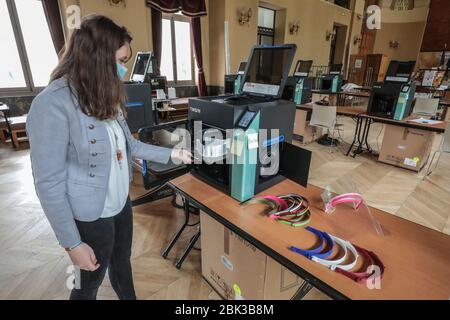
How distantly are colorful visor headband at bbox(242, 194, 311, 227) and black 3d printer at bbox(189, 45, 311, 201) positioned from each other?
8 centimetres

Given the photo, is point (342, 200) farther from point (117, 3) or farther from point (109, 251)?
point (117, 3)

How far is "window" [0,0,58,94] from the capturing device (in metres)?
4.52

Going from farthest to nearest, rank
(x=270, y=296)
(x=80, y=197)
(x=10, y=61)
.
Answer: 1. (x=10, y=61)
2. (x=270, y=296)
3. (x=80, y=197)

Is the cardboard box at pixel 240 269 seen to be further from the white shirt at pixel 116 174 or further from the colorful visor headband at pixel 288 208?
the white shirt at pixel 116 174

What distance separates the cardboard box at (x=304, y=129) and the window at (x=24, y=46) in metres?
4.83

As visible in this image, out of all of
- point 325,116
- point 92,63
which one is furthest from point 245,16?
point 92,63

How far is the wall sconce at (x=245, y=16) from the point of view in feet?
21.4

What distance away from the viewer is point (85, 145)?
85 cm

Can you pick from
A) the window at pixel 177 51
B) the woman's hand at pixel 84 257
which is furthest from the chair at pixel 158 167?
the window at pixel 177 51

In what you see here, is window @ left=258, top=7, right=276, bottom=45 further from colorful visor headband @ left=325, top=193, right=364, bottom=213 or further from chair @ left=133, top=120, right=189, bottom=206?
colorful visor headband @ left=325, top=193, right=364, bottom=213

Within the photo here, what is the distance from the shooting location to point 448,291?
2.52 ft

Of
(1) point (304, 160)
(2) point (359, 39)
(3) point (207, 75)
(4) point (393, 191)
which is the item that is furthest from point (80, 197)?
(2) point (359, 39)

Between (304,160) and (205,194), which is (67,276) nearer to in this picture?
(205,194)

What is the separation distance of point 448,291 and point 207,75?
22.8 feet
